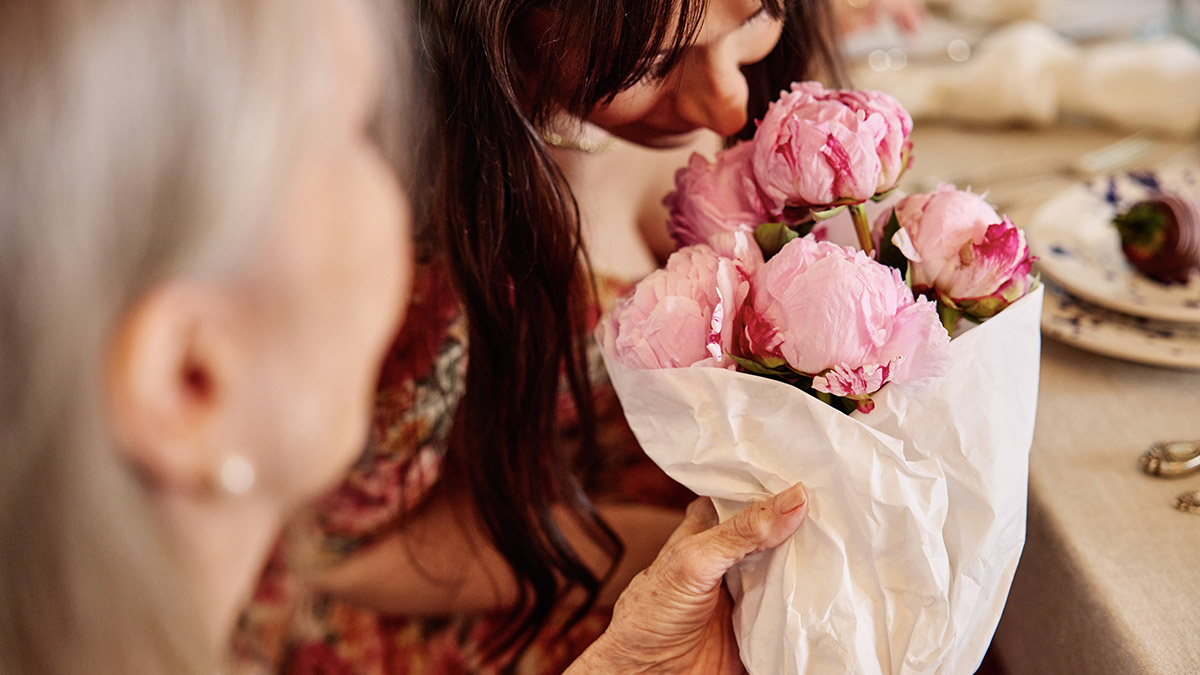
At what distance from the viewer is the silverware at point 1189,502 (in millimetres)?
586

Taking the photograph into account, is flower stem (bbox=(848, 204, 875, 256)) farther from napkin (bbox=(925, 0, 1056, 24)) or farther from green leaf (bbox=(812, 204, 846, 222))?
napkin (bbox=(925, 0, 1056, 24))

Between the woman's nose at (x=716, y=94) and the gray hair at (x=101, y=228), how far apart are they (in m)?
0.32

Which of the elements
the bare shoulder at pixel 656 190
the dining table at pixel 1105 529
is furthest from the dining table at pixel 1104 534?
the bare shoulder at pixel 656 190

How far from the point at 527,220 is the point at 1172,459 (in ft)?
1.63

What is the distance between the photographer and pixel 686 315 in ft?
1.64

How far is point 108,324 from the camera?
1.09ft

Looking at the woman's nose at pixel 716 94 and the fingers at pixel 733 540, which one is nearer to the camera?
the fingers at pixel 733 540

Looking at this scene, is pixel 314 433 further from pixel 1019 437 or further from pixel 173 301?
pixel 1019 437

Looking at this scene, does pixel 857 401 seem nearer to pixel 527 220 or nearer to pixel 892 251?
pixel 892 251

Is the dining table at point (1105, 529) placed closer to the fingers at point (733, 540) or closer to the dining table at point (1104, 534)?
the dining table at point (1104, 534)

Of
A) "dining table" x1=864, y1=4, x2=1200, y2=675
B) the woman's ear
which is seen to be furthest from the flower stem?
the woman's ear

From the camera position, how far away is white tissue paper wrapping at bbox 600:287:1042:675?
0.49 meters

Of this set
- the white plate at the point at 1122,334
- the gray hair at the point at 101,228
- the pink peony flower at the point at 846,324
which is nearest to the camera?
the gray hair at the point at 101,228

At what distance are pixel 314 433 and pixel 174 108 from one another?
0.19 metres
